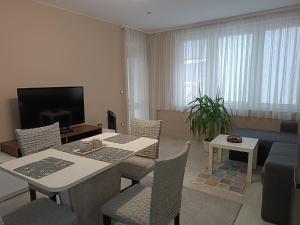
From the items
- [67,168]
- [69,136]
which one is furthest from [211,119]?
[67,168]

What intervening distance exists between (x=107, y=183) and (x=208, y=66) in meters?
3.46

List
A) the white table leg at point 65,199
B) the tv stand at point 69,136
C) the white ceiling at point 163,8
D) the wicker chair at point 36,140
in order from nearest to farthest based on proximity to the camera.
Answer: the white table leg at point 65,199 → the wicker chair at point 36,140 → the tv stand at point 69,136 → the white ceiling at point 163,8

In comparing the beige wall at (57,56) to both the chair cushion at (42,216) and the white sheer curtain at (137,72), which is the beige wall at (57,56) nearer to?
the white sheer curtain at (137,72)

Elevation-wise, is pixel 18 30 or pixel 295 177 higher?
pixel 18 30

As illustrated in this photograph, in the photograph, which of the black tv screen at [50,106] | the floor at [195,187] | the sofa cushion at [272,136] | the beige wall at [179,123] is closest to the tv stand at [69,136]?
the black tv screen at [50,106]

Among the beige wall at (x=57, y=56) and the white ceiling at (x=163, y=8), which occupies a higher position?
the white ceiling at (x=163, y=8)

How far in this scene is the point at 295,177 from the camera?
Answer: 199cm

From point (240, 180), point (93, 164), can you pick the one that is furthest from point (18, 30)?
point (240, 180)

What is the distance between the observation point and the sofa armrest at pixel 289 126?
359cm

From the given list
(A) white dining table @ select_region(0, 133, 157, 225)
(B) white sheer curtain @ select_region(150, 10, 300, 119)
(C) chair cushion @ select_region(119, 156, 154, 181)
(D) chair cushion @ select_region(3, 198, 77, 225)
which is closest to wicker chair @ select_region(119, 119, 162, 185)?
(C) chair cushion @ select_region(119, 156, 154, 181)

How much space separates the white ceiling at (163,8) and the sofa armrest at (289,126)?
1958 mm

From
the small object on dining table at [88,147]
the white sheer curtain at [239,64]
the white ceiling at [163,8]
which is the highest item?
the white ceiling at [163,8]

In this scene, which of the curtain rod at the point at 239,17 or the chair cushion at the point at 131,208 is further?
the curtain rod at the point at 239,17

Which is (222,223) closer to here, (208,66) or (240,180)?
(240,180)
